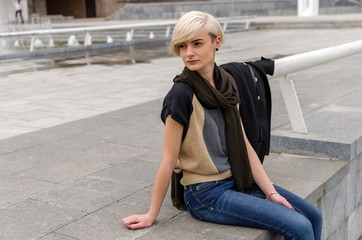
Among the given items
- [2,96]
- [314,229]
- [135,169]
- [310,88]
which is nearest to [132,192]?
[135,169]

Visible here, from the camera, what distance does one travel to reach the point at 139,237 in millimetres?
2719

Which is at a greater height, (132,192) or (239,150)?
(239,150)

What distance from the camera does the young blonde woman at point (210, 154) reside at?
267 cm

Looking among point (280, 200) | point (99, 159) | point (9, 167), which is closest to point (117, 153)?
point (99, 159)

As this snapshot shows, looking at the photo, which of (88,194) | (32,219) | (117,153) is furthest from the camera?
(117,153)

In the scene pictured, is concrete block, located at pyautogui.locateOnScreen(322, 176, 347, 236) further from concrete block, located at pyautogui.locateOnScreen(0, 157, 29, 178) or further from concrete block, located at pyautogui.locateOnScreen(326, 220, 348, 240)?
concrete block, located at pyautogui.locateOnScreen(0, 157, 29, 178)

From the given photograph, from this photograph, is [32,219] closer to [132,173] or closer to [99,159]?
[132,173]

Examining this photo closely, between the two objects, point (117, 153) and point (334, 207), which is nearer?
point (334, 207)

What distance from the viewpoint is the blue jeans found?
2668 mm

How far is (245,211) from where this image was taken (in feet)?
8.89

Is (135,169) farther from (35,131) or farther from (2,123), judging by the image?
(2,123)

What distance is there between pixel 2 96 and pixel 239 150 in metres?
7.09

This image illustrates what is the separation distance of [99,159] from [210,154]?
1.86m

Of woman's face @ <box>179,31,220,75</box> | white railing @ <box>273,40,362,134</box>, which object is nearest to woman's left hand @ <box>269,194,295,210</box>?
woman's face @ <box>179,31,220,75</box>
